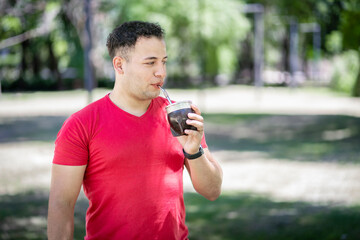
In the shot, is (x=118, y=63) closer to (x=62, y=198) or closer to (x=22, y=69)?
(x=62, y=198)

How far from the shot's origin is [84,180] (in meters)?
2.41

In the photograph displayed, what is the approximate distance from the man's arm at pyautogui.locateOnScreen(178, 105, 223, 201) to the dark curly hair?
39cm

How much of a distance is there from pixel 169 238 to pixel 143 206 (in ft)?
0.62

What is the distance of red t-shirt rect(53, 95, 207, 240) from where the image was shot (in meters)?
2.30

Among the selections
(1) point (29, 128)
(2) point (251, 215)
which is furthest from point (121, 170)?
(1) point (29, 128)

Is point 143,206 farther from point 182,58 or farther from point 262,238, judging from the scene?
point 182,58

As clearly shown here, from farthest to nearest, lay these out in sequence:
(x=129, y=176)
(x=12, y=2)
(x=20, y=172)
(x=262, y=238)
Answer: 1. (x=12, y=2)
2. (x=20, y=172)
3. (x=262, y=238)
4. (x=129, y=176)

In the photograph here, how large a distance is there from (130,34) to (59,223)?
892 mm

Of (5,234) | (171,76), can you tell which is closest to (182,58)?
(171,76)

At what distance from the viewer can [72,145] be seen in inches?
89.0

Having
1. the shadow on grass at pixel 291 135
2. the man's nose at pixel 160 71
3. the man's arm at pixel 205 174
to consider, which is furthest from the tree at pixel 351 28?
the man's nose at pixel 160 71

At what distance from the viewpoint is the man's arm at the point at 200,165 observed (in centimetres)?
241

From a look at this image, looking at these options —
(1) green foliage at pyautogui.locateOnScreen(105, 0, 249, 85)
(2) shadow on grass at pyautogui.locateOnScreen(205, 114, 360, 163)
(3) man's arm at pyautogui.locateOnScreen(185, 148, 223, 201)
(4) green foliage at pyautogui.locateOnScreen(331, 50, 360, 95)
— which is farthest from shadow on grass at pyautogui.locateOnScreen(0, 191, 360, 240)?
(1) green foliage at pyautogui.locateOnScreen(105, 0, 249, 85)

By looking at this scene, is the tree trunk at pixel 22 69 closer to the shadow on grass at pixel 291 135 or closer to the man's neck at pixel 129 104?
the shadow on grass at pixel 291 135
